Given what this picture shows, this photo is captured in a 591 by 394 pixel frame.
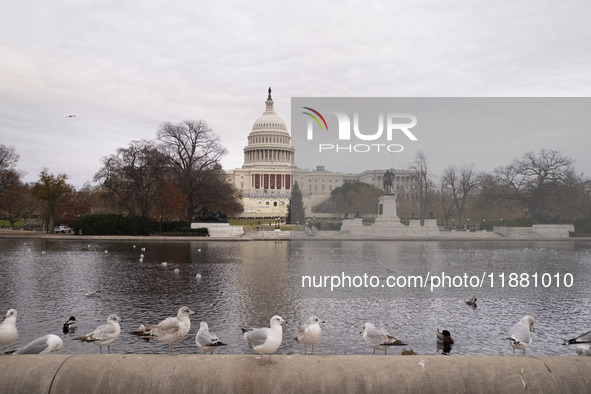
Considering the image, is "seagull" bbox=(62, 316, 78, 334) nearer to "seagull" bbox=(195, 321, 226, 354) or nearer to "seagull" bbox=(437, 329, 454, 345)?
"seagull" bbox=(195, 321, 226, 354)

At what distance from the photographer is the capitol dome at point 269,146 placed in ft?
498

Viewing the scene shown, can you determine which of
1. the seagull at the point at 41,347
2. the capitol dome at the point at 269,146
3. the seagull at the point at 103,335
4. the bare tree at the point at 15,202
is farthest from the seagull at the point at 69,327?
the capitol dome at the point at 269,146

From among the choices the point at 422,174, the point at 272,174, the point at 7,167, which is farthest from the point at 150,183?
the point at 272,174

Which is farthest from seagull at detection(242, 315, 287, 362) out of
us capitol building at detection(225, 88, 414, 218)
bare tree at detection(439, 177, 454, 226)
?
us capitol building at detection(225, 88, 414, 218)

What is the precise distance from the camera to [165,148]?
55.8m

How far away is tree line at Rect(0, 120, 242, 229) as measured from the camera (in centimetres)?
5106

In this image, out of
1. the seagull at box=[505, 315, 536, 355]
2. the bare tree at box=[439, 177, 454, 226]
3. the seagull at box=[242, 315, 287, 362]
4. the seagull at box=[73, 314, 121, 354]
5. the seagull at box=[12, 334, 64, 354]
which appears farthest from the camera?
the bare tree at box=[439, 177, 454, 226]

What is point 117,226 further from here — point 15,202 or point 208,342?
point 208,342

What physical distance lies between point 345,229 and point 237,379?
4905 centimetres

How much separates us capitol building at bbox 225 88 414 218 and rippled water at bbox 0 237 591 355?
103m

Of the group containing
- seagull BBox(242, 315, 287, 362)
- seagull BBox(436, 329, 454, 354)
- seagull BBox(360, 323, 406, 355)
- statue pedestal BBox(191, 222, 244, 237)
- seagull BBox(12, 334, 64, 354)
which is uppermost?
statue pedestal BBox(191, 222, 244, 237)

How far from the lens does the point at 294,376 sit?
5000mm

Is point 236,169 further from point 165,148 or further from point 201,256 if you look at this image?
point 201,256

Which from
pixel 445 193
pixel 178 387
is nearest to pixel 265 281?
pixel 178 387
